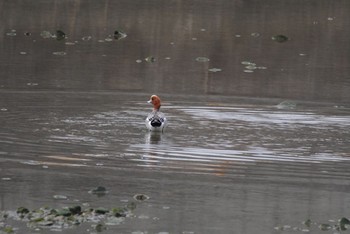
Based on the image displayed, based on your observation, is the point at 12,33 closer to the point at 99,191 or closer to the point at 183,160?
the point at 183,160

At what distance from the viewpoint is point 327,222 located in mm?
12016

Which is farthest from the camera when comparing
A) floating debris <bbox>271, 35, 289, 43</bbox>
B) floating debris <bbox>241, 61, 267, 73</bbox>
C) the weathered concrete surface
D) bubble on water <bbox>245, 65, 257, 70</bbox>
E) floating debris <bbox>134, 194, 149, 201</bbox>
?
floating debris <bbox>271, 35, 289, 43</bbox>

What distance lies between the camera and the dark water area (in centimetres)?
1255

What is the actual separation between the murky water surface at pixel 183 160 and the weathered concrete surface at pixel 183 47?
8.61ft

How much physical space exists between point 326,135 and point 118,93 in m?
5.64

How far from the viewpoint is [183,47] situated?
32.4m

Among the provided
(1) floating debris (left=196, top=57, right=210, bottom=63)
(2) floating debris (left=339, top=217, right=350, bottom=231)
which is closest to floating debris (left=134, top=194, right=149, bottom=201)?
(2) floating debris (left=339, top=217, right=350, bottom=231)

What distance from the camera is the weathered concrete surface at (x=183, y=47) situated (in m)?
24.4

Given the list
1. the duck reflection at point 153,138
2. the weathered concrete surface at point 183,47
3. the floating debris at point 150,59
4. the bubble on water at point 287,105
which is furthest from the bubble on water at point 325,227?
the floating debris at point 150,59

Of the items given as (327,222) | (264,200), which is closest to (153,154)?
(264,200)

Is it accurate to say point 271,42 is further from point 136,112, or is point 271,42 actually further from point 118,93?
point 136,112

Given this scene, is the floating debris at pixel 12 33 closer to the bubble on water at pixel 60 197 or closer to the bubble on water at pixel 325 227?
the bubble on water at pixel 60 197

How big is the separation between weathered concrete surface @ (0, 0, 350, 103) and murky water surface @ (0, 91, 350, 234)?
2.62m

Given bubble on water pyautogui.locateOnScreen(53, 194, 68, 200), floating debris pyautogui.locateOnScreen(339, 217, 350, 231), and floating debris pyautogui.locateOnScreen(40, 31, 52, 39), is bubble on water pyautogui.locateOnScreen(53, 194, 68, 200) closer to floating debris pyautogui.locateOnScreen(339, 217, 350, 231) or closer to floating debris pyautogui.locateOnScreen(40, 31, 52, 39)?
floating debris pyautogui.locateOnScreen(339, 217, 350, 231)
